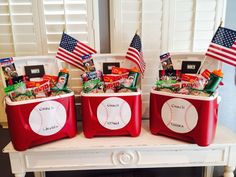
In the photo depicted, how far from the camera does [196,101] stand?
102 centimetres

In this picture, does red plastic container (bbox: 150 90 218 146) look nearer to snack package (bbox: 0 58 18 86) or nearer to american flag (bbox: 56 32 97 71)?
american flag (bbox: 56 32 97 71)

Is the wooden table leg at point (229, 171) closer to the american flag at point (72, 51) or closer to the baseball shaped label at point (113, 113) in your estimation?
the baseball shaped label at point (113, 113)

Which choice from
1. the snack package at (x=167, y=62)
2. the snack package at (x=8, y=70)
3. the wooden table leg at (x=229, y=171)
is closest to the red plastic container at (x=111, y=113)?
the snack package at (x=167, y=62)

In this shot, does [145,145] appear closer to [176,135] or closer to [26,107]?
[176,135]

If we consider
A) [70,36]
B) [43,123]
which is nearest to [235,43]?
[70,36]

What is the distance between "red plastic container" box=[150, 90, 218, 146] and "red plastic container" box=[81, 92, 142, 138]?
107 millimetres

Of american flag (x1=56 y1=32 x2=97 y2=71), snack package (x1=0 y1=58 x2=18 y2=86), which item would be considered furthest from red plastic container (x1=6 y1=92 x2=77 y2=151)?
american flag (x1=56 y1=32 x2=97 y2=71)

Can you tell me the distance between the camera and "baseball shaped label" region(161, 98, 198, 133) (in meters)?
1.04

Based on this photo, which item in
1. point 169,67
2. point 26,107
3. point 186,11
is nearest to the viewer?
point 26,107

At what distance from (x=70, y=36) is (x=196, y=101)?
758 millimetres

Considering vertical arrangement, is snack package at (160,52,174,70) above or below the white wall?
above

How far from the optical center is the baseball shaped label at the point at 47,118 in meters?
1.03

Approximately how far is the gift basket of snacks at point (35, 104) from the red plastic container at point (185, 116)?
44cm

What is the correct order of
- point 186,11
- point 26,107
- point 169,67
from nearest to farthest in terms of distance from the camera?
point 26,107 < point 169,67 < point 186,11
